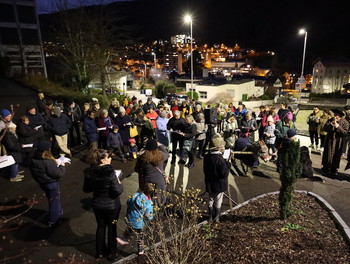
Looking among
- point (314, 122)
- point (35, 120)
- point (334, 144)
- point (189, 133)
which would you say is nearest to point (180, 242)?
point (189, 133)

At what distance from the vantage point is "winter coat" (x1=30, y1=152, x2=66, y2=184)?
4.79 metres

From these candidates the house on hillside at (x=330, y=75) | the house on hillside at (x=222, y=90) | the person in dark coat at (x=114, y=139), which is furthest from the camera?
the house on hillside at (x=330, y=75)

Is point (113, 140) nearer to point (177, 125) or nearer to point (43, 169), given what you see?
point (177, 125)

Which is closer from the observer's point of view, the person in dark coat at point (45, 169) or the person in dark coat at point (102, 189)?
the person in dark coat at point (102, 189)

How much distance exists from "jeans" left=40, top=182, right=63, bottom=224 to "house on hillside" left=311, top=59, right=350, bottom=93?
70676mm

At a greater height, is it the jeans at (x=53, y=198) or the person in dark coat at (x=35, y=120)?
the person in dark coat at (x=35, y=120)

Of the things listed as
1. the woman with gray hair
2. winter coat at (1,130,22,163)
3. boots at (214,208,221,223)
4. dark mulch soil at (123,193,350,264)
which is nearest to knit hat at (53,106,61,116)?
winter coat at (1,130,22,163)

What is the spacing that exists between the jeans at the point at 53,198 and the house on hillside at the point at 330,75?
70676mm

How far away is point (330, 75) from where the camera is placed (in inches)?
2495

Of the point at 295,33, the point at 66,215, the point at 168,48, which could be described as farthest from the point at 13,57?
the point at 168,48

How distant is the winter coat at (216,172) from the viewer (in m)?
4.81

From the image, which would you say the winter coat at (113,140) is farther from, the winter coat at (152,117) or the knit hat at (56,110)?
the knit hat at (56,110)

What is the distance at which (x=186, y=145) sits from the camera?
8.25 meters

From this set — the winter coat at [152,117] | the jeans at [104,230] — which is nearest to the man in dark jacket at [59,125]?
the winter coat at [152,117]
